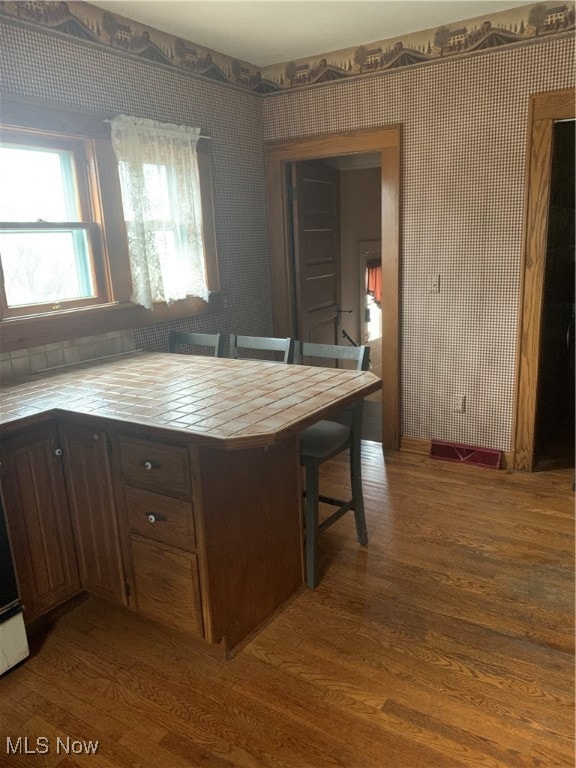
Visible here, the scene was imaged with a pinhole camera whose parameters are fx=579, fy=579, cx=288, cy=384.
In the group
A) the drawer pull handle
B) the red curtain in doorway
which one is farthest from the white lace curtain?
the red curtain in doorway

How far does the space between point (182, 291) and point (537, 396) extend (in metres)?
2.16

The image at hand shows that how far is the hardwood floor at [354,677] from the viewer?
1.66m

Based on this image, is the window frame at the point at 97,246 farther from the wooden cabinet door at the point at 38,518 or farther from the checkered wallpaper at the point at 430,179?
the wooden cabinet door at the point at 38,518

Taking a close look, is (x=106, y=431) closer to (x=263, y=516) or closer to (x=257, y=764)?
(x=263, y=516)

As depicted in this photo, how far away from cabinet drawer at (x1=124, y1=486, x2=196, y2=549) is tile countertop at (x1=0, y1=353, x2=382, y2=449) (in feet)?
0.91

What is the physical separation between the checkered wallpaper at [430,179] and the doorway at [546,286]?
71mm

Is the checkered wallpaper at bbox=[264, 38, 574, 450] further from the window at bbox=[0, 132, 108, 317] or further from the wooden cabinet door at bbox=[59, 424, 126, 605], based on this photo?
the wooden cabinet door at bbox=[59, 424, 126, 605]

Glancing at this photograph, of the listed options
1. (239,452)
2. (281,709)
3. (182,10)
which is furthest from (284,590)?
(182,10)

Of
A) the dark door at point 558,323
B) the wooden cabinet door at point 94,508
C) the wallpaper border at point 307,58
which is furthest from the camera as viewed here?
Answer: the dark door at point 558,323

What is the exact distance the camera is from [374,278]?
21.2 ft

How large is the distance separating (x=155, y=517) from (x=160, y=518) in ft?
0.07

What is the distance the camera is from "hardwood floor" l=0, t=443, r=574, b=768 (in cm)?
166

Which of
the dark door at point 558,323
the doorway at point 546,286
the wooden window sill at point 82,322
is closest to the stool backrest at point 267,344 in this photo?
the wooden window sill at point 82,322

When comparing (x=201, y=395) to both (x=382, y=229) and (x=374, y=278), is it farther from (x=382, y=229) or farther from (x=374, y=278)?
(x=374, y=278)
